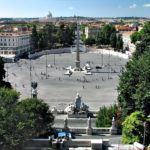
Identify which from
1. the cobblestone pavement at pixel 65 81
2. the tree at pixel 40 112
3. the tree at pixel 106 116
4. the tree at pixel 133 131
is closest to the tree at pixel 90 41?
the cobblestone pavement at pixel 65 81

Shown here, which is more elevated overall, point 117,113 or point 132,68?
point 132,68

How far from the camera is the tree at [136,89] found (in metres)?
32.7

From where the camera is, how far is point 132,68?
36.9 metres

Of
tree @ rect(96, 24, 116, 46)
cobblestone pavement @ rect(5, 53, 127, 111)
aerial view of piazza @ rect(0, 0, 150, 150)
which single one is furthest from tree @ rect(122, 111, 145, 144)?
tree @ rect(96, 24, 116, 46)

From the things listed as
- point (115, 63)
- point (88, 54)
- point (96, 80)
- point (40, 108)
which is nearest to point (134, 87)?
point (40, 108)

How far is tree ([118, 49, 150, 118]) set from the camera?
3266 cm

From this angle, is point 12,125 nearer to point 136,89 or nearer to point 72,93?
point 136,89

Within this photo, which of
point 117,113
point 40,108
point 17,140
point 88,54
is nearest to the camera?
point 17,140

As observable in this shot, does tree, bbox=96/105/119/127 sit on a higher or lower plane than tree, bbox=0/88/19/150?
lower

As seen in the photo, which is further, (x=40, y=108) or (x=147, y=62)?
(x=147, y=62)

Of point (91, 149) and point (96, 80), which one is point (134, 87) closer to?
point (91, 149)

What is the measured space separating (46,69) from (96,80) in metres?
14.6

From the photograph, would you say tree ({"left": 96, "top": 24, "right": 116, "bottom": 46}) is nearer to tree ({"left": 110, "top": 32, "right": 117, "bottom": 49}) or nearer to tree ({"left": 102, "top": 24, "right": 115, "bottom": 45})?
tree ({"left": 102, "top": 24, "right": 115, "bottom": 45})

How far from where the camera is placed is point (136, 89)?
34469 mm
